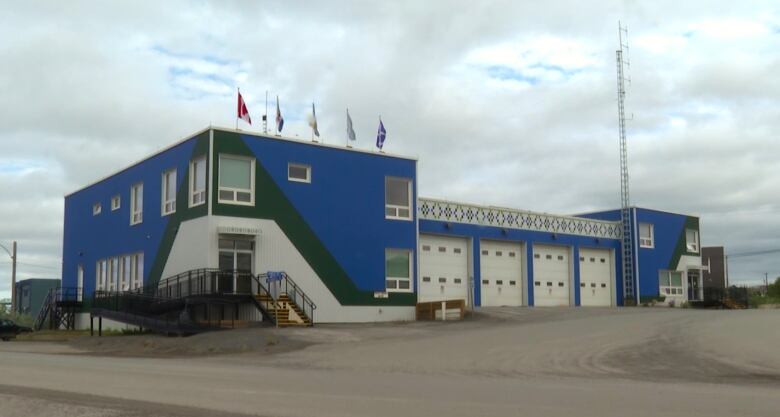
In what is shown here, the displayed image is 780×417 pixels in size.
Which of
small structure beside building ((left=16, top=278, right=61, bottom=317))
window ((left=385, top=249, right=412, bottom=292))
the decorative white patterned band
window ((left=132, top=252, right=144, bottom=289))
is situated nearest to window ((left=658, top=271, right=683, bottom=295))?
the decorative white patterned band

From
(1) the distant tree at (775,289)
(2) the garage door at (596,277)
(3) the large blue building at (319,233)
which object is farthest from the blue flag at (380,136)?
(1) the distant tree at (775,289)

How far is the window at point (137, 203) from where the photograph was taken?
39.6m

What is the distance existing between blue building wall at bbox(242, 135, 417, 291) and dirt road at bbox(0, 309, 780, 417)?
7772 millimetres

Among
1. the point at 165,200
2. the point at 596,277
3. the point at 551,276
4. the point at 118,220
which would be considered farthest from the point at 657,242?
the point at 118,220

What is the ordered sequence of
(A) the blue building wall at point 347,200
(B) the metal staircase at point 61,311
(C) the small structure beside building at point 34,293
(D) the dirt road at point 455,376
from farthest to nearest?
(C) the small structure beside building at point 34,293 < (B) the metal staircase at point 61,311 < (A) the blue building wall at point 347,200 < (D) the dirt road at point 455,376

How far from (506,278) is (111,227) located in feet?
69.3

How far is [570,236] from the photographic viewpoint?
47781 mm

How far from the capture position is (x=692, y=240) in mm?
56406

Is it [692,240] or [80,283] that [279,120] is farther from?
[692,240]

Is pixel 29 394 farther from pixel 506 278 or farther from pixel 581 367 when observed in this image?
pixel 506 278

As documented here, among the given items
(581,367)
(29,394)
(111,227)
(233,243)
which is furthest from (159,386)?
(111,227)

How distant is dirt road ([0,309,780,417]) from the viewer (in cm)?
1112

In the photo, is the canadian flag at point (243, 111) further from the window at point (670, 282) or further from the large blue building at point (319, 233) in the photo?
the window at point (670, 282)

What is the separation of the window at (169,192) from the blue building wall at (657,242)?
28.7 m
